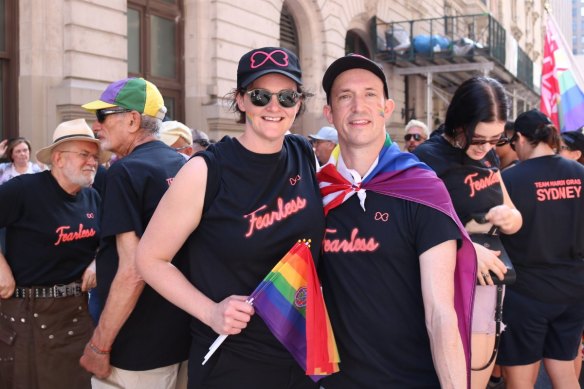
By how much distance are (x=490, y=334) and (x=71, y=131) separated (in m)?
2.76

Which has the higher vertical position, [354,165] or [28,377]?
[354,165]

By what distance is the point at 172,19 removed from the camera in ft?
39.2

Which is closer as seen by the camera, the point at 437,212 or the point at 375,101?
the point at 437,212

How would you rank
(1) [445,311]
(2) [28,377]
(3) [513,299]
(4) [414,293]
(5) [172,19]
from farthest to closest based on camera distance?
(5) [172,19], (3) [513,299], (2) [28,377], (4) [414,293], (1) [445,311]

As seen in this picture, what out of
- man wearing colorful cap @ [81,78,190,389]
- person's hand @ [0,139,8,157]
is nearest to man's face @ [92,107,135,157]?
man wearing colorful cap @ [81,78,190,389]

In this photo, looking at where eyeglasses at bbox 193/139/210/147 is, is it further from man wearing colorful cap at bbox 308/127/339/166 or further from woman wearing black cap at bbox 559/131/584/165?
woman wearing black cap at bbox 559/131/584/165

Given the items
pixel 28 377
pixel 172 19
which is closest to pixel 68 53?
pixel 172 19

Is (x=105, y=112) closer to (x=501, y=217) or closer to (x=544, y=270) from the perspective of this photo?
(x=501, y=217)

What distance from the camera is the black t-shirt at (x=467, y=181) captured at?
9.41 feet

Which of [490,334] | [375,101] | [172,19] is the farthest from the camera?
[172,19]

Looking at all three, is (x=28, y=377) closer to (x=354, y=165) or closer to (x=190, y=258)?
(x=190, y=258)

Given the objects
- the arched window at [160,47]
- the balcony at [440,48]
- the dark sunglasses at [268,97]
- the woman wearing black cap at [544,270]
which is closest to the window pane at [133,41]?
the arched window at [160,47]

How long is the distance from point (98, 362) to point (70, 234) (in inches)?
46.9

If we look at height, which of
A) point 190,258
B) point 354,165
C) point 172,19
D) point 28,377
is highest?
point 172,19
